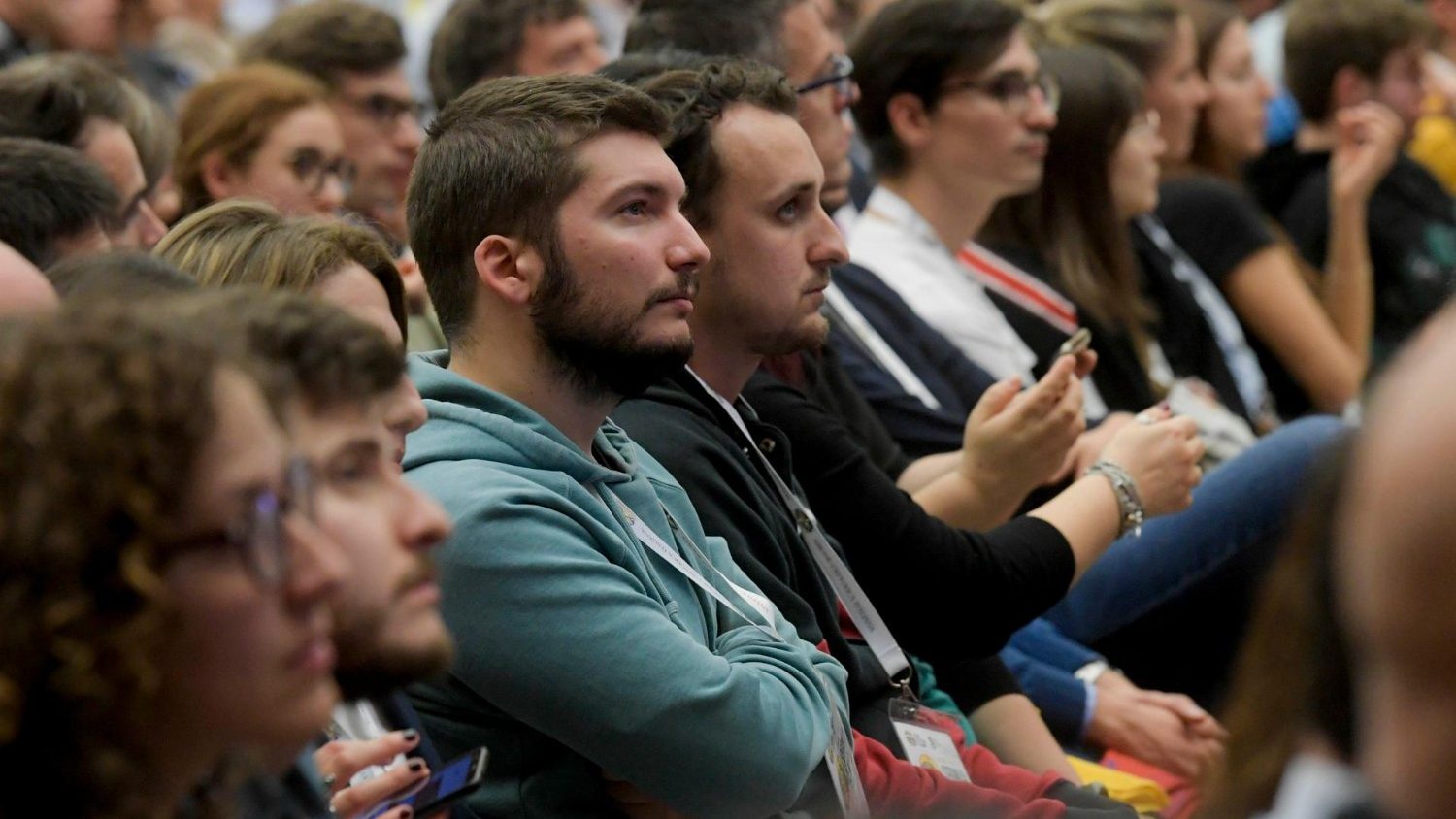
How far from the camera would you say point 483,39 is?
4852 millimetres

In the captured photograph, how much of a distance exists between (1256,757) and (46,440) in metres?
0.75

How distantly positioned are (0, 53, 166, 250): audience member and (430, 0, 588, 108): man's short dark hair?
1.41m

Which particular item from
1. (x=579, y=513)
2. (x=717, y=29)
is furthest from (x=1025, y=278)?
(x=579, y=513)

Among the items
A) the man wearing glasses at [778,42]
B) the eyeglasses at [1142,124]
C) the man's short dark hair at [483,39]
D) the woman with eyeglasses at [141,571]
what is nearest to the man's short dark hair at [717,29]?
the man wearing glasses at [778,42]

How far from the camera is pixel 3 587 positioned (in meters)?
1.19

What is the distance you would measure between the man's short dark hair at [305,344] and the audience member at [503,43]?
3363 mm

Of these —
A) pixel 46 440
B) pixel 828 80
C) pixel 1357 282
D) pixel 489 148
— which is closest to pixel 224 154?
pixel 828 80

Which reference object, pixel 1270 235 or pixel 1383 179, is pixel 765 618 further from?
pixel 1383 179

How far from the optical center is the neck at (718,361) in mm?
2904

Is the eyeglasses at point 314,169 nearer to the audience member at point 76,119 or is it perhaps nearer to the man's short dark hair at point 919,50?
the audience member at point 76,119

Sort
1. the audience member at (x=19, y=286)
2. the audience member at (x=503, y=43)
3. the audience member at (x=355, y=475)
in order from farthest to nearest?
the audience member at (x=503, y=43) < the audience member at (x=19, y=286) < the audience member at (x=355, y=475)

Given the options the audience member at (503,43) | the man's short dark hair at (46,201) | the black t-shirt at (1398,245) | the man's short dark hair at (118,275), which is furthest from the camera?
the black t-shirt at (1398,245)

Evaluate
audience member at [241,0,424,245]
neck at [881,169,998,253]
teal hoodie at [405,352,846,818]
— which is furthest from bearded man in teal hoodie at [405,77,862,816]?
audience member at [241,0,424,245]

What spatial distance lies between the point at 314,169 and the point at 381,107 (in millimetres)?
825
